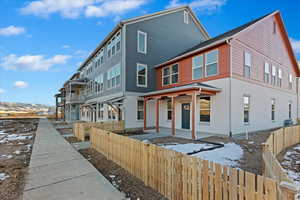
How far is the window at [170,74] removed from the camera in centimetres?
1397

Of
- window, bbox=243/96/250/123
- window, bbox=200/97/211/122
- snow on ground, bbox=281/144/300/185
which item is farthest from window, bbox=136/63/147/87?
snow on ground, bbox=281/144/300/185

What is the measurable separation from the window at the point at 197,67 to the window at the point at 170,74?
199 cm

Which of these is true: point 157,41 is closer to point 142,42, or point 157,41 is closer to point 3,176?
point 142,42

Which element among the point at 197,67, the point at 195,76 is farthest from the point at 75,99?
the point at 197,67

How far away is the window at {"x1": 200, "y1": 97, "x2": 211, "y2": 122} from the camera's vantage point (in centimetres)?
1095

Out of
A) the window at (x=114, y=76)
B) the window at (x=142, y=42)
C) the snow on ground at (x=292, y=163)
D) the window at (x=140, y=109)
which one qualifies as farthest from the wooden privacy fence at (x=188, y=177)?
the window at (x=142, y=42)

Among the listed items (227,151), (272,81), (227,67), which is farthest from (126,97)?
(272,81)

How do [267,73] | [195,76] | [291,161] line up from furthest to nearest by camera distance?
[267,73] → [195,76] → [291,161]

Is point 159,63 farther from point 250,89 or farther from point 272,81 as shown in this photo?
point 272,81

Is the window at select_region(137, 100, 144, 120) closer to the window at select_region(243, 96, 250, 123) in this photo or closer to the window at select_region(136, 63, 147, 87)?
the window at select_region(136, 63, 147, 87)

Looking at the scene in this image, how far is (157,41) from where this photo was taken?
15484mm

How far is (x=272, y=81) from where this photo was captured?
47.5 ft

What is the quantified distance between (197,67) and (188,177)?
33.8ft

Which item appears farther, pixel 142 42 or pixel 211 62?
pixel 142 42
